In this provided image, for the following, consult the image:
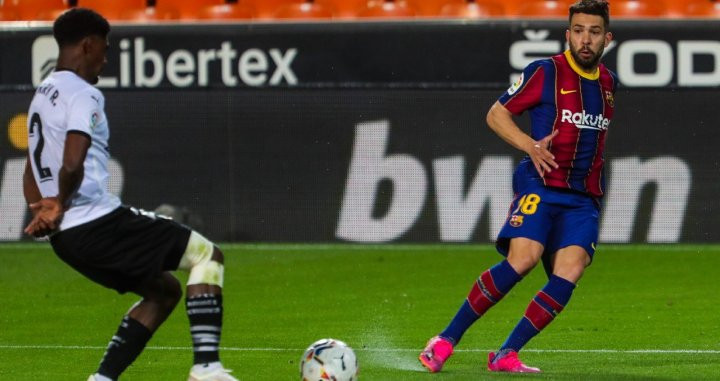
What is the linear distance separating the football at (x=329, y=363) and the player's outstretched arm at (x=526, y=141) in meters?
1.32

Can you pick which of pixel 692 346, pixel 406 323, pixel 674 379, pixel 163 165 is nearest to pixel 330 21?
pixel 163 165

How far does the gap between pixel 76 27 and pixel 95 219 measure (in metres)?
0.76

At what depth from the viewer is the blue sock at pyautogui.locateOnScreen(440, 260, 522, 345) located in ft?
23.0

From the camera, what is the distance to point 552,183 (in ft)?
23.2

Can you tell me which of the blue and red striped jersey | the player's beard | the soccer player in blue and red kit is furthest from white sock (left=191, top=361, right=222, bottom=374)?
the player's beard

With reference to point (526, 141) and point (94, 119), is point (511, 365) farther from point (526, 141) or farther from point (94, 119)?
point (94, 119)

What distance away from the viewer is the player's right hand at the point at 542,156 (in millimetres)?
6902

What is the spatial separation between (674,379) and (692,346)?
4.18 ft

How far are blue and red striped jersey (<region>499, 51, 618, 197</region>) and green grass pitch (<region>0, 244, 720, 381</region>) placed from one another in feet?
3.07

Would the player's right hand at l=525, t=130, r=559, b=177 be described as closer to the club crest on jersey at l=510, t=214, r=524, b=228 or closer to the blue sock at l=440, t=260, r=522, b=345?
the club crest on jersey at l=510, t=214, r=524, b=228

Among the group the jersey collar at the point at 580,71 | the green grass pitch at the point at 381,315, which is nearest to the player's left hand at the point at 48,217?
the green grass pitch at the point at 381,315

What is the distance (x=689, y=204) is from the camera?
42.5ft

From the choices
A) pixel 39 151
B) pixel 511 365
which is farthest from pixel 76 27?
pixel 511 365

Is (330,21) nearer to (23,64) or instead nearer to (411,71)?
(411,71)
